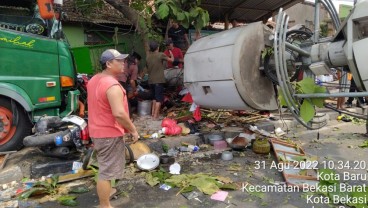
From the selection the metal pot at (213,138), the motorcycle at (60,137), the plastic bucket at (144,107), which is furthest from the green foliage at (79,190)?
the plastic bucket at (144,107)

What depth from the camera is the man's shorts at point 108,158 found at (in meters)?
3.19

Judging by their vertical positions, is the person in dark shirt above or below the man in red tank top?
above

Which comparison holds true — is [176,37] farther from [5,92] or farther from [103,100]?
[103,100]

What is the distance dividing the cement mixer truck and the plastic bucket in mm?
1850

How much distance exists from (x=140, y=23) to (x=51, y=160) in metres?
4.22

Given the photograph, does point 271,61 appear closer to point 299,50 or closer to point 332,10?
point 299,50

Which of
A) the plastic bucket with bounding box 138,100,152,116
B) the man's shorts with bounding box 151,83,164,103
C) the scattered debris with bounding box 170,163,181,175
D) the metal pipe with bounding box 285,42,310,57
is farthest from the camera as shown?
the plastic bucket with bounding box 138,100,152,116

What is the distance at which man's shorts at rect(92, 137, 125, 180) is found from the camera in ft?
10.5

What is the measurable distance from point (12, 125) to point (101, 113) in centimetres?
238

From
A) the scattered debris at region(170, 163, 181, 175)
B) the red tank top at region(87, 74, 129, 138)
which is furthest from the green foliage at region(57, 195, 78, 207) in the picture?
the scattered debris at region(170, 163, 181, 175)

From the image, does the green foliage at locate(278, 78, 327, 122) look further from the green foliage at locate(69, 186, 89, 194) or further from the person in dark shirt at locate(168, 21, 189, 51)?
the person in dark shirt at locate(168, 21, 189, 51)

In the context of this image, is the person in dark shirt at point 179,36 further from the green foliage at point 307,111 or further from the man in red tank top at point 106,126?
the man in red tank top at point 106,126

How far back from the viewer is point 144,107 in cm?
720

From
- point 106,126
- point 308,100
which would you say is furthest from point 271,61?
point 106,126
